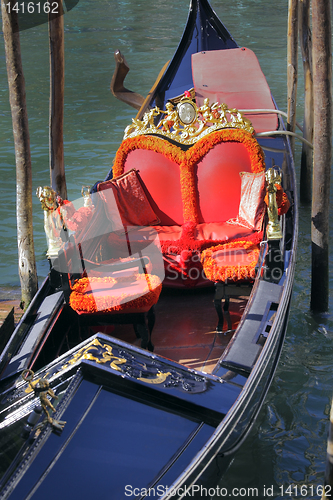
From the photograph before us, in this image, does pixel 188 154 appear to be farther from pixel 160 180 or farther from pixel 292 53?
pixel 292 53

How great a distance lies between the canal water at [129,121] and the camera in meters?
2.31

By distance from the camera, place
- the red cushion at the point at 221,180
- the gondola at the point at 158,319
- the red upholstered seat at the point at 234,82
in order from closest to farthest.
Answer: the gondola at the point at 158,319 → the red cushion at the point at 221,180 → the red upholstered seat at the point at 234,82

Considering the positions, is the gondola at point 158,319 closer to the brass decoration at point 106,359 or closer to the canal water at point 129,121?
the brass decoration at point 106,359

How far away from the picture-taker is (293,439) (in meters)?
2.40

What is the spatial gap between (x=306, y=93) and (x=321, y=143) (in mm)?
1933

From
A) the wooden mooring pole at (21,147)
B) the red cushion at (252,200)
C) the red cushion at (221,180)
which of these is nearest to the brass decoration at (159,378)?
the red cushion at (252,200)

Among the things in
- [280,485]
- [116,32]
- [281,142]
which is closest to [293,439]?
[280,485]

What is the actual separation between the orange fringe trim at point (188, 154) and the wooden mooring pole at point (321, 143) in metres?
0.32

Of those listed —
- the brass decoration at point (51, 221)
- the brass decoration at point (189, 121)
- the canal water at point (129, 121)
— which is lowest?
the canal water at point (129, 121)

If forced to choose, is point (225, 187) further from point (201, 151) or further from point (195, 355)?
point (195, 355)

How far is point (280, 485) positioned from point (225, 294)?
859mm

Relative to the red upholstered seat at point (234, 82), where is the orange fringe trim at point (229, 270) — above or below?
below

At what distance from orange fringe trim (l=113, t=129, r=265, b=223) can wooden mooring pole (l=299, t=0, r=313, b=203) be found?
1.92m

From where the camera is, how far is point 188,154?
3.04 meters
